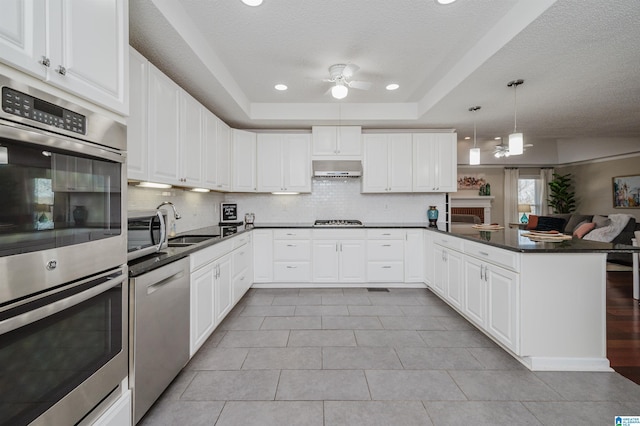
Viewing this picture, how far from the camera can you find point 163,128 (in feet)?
7.66

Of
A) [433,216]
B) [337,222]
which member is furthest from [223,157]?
[433,216]

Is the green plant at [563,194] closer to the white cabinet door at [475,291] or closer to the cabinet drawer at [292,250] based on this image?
the white cabinet door at [475,291]

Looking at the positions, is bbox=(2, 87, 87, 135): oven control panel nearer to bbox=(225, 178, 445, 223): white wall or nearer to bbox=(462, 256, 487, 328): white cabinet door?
bbox=(462, 256, 487, 328): white cabinet door

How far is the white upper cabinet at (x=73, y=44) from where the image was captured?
0.95 metres

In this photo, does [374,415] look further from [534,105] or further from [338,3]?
[534,105]

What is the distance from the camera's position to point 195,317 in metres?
2.29

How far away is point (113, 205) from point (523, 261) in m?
2.69

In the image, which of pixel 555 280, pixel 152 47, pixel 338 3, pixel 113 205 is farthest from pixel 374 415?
pixel 152 47

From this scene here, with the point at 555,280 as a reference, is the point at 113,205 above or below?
above

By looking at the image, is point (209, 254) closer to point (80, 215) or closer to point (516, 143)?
point (80, 215)

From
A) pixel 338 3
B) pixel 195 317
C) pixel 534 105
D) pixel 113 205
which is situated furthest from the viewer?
pixel 534 105

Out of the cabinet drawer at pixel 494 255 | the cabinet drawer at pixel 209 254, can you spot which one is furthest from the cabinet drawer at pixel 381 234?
the cabinet drawer at pixel 209 254

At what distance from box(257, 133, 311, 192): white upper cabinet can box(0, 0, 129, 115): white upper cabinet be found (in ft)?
9.87

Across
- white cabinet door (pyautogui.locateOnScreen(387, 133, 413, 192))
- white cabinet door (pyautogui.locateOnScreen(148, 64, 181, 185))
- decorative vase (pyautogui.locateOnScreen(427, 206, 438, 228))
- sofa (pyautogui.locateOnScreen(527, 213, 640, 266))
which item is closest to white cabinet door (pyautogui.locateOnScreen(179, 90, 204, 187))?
white cabinet door (pyautogui.locateOnScreen(148, 64, 181, 185))
